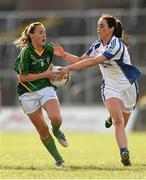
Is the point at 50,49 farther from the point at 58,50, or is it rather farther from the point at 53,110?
the point at 53,110

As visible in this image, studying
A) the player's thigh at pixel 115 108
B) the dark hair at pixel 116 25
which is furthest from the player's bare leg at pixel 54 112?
the dark hair at pixel 116 25

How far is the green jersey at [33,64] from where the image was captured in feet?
38.7

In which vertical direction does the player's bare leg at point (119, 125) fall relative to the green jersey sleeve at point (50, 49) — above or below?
below

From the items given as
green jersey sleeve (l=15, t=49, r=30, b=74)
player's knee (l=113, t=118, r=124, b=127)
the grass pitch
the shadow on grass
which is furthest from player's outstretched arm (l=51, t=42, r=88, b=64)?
the shadow on grass

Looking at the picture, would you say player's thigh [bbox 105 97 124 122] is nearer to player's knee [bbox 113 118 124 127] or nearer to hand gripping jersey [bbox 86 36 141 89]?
player's knee [bbox 113 118 124 127]

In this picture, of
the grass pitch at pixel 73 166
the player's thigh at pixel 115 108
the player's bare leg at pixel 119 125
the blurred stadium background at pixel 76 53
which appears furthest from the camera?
the blurred stadium background at pixel 76 53

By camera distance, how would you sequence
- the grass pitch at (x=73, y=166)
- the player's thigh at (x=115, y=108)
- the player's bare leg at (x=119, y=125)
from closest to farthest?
the grass pitch at (x=73, y=166)
the player's bare leg at (x=119, y=125)
the player's thigh at (x=115, y=108)

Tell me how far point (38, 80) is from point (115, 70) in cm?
119

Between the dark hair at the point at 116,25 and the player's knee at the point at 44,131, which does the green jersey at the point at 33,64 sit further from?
the dark hair at the point at 116,25

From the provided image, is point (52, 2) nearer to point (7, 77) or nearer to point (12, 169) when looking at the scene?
point (7, 77)

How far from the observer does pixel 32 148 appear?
712 inches

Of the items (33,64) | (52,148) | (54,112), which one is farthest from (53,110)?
(33,64)

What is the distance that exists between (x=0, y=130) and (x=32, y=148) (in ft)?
30.1

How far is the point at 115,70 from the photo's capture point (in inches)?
478
